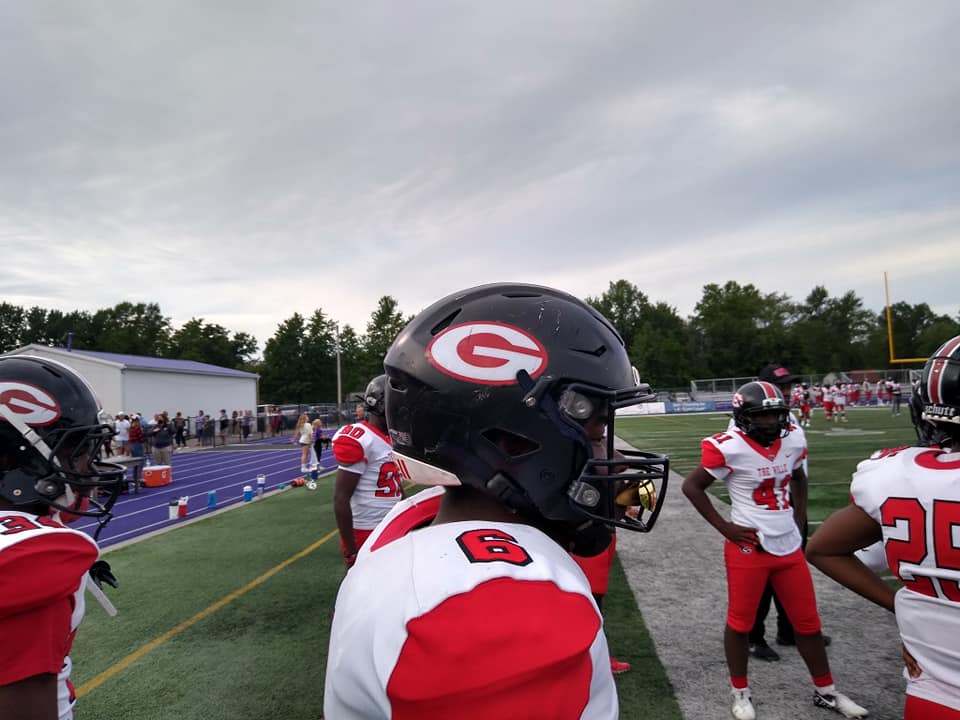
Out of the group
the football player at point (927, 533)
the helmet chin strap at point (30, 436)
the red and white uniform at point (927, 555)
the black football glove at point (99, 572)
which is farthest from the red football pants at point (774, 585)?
the helmet chin strap at point (30, 436)

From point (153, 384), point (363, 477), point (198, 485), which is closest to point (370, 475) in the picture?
point (363, 477)

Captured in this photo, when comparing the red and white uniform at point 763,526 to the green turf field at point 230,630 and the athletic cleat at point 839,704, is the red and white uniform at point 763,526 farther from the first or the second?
the green turf field at point 230,630

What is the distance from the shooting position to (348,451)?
188 inches

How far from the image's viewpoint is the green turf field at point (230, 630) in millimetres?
4387

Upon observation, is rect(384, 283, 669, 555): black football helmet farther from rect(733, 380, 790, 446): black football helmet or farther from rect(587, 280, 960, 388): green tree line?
rect(587, 280, 960, 388): green tree line

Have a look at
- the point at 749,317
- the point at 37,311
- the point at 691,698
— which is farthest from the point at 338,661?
the point at 37,311

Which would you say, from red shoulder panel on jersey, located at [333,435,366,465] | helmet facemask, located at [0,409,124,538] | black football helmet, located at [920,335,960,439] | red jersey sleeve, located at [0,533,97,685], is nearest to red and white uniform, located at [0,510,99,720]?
red jersey sleeve, located at [0,533,97,685]

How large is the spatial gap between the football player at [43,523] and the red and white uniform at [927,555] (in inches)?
120

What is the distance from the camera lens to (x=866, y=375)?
6000 cm

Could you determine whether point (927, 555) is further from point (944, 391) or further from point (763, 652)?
point (763, 652)

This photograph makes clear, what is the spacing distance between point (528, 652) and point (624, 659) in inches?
178

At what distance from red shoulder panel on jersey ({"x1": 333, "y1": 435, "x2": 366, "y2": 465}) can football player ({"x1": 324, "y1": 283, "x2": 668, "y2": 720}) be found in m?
3.19

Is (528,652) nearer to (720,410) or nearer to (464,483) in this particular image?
(464,483)

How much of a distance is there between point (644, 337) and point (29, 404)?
7040 cm
